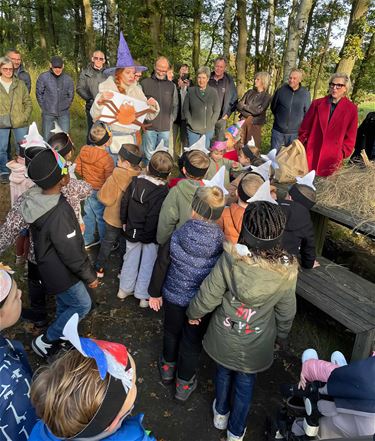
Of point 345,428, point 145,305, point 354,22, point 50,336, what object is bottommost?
point 145,305

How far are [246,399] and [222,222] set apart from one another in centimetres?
142

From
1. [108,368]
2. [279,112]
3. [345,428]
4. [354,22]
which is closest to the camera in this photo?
[108,368]

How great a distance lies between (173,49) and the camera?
626 inches

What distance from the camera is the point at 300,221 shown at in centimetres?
328

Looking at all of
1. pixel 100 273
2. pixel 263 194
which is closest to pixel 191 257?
pixel 263 194

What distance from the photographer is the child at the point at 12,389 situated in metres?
1.72

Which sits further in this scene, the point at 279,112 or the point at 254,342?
the point at 279,112

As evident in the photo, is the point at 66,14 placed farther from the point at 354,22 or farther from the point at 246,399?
the point at 246,399

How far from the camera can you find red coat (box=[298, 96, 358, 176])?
5.27 metres

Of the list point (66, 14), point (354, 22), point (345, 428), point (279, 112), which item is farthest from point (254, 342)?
point (66, 14)

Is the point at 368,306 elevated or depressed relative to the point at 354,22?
depressed

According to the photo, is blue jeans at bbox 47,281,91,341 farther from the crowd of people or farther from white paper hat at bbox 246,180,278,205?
white paper hat at bbox 246,180,278,205

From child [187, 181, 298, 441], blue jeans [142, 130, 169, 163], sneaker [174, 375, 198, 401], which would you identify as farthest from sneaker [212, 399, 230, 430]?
blue jeans [142, 130, 169, 163]

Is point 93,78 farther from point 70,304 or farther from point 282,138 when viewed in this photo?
point 70,304
